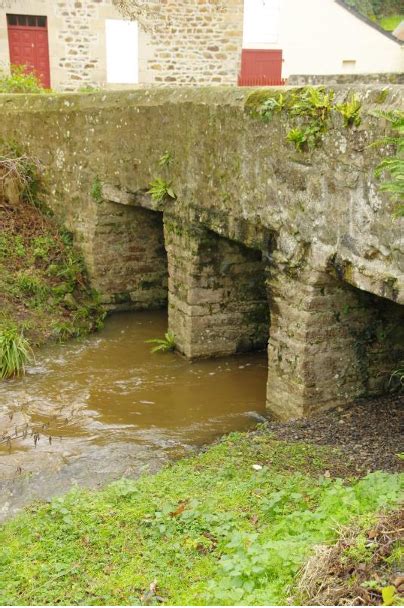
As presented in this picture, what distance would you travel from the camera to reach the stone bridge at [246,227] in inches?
204

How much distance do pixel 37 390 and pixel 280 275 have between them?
309 centimetres

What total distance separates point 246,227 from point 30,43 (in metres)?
13.3

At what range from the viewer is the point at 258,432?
6.00m

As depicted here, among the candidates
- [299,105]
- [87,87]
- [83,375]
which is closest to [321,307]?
[299,105]

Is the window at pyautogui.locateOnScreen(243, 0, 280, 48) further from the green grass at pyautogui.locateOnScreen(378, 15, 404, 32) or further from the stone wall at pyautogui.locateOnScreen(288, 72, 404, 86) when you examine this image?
the stone wall at pyautogui.locateOnScreen(288, 72, 404, 86)

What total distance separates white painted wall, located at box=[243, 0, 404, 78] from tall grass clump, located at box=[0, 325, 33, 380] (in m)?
16.7

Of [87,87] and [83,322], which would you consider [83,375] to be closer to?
[83,322]

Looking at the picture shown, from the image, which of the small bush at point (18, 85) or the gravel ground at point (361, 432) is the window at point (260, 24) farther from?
the gravel ground at point (361, 432)

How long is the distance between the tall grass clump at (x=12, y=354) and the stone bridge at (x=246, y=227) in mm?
1844

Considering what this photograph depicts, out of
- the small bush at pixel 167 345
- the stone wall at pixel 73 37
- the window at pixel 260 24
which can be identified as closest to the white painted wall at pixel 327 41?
the window at pixel 260 24

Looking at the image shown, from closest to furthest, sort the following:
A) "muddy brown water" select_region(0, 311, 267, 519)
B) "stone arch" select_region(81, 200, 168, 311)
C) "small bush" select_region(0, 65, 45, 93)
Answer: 1. "muddy brown water" select_region(0, 311, 267, 519)
2. "stone arch" select_region(81, 200, 168, 311)
3. "small bush" select_region(0, 65, 45, 93)

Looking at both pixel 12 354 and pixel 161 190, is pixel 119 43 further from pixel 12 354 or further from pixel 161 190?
pixel 12 354

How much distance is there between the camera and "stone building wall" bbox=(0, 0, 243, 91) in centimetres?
1684

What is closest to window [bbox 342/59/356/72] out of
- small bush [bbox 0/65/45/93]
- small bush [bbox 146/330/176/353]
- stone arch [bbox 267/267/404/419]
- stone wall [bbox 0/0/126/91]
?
stone wall [bbox 0/0/126/91]
